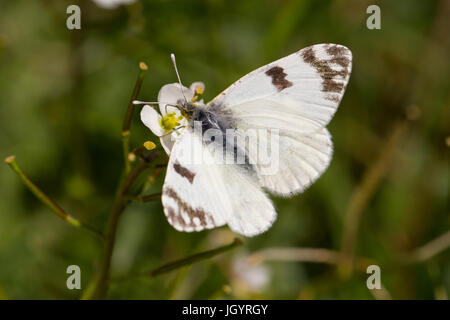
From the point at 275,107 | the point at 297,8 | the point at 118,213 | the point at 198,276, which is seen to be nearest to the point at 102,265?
the point at 118,213

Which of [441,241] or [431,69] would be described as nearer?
[441,241]

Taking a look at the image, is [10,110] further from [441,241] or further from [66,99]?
[441,241]

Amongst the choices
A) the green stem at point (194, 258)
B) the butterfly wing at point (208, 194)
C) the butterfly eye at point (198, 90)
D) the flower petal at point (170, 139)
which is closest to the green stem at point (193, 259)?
the green stem at point (194, 258)

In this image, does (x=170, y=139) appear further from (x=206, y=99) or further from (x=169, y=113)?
(x=206, y=99)

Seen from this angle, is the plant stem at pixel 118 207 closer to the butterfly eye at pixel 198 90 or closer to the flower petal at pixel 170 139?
the flower petal at pixel 170 139

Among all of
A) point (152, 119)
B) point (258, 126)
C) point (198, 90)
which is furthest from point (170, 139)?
point (258, 126)

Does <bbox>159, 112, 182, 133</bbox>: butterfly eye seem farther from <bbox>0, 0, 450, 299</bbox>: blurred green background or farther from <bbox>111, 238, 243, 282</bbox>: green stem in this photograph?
<bbox>0, 0, 450, 299</bbox>: blurred green background

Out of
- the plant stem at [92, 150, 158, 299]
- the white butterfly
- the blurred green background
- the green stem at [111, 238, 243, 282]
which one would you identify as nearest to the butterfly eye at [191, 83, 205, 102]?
the white butterfly
